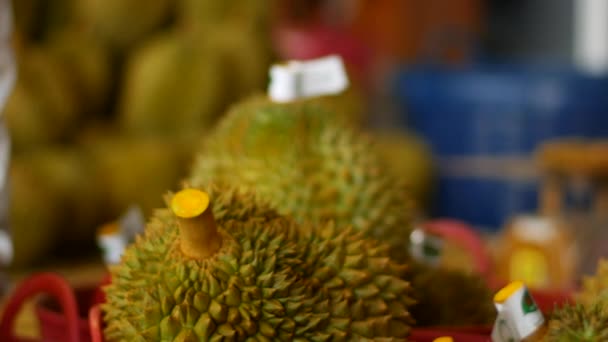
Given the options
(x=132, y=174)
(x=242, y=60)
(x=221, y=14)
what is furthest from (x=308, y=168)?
(x=221, y=14)

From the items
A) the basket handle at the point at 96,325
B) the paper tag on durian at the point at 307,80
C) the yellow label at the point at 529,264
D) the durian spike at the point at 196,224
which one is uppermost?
the paper tag on durian at the point at 307,80

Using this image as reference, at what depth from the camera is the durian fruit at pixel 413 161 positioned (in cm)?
242

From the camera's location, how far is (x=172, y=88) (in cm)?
176

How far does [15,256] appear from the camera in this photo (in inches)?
58.0

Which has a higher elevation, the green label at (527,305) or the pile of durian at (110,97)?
the pile of durian at (110,97)

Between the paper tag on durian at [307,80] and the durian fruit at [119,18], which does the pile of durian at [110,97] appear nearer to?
the durian fruit at [119,18]

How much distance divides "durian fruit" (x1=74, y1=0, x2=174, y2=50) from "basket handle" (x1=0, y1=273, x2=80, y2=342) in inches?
48.1

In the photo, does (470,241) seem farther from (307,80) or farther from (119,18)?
(119,18)

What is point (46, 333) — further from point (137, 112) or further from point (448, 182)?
point (448, 182)

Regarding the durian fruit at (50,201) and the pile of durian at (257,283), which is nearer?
the pile of durian at (257,283)

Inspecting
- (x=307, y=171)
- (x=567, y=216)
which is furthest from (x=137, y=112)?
(x=307, y=171)

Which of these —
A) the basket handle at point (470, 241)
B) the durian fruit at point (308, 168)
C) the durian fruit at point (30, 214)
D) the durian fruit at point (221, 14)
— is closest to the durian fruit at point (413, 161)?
the durian fruit at point (221, 14)

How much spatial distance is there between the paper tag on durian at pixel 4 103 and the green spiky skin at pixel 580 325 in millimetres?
604

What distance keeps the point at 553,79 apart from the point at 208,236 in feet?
8.40
